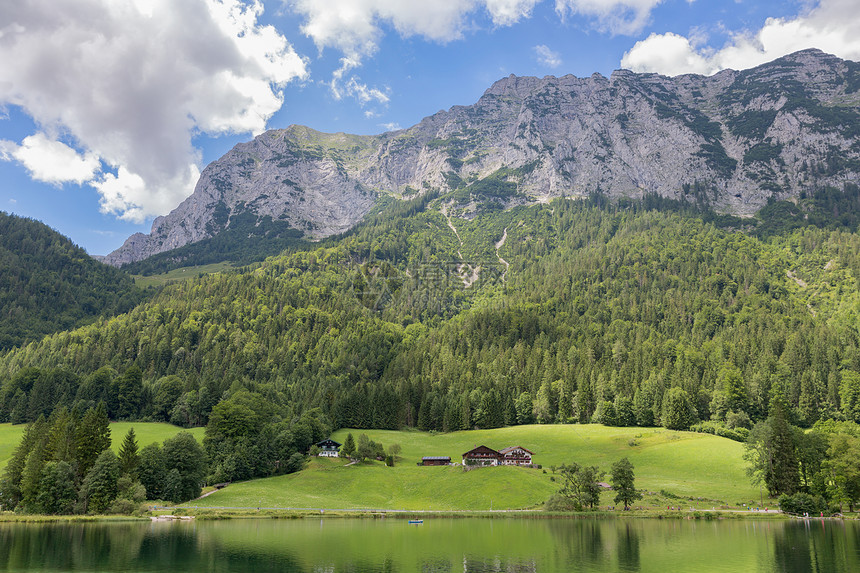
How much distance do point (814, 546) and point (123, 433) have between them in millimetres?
146028

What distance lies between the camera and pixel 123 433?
137 metres

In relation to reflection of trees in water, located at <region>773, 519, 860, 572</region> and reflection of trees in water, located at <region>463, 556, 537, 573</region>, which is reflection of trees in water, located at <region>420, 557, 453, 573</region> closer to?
reflection of trees in water, located at <region>463, 556, 537, 573</region>

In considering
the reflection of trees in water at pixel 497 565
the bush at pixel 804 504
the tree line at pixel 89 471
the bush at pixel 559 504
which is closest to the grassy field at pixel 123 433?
the tree line at pixel 89 471

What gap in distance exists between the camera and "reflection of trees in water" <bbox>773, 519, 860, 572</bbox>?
149ft

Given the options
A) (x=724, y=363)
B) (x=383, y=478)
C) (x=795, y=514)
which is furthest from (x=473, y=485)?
(x=724, y=363)

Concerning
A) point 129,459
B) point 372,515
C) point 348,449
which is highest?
point 129,459

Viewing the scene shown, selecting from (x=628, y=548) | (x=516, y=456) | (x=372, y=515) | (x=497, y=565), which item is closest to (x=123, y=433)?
(x=372, y=515)

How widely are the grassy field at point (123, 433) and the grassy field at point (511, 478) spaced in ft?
128

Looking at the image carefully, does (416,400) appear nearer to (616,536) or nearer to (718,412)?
(718,412)

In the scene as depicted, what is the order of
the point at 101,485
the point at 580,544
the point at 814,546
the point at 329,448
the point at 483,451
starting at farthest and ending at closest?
1. the point at 329,448
2. the point at 483,451
3. the point at 101,485
4. the point at 580,544
5. the point at 814,546

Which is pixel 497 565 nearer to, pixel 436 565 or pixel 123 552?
pixel 436 565

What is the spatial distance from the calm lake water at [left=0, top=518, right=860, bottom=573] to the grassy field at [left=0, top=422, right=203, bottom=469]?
54171 mm

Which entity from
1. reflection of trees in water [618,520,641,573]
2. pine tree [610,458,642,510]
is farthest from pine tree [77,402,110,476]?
pine tree [610,458,642,510]

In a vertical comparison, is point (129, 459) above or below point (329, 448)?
above
